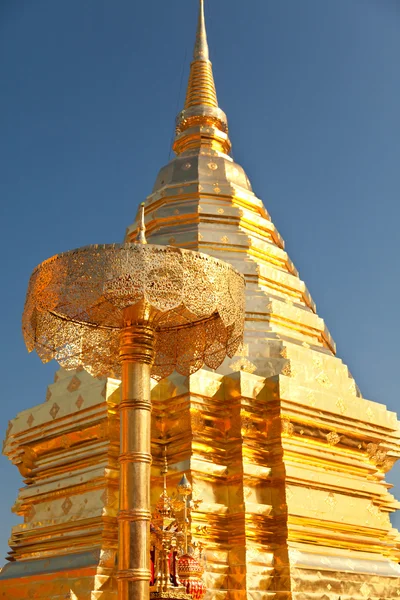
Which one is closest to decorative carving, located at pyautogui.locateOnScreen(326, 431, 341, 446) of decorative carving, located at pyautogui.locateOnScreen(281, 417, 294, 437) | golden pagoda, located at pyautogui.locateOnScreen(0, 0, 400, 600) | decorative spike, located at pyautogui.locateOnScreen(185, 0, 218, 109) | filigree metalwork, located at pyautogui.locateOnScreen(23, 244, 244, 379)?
golden pagoda, located at pyautogui.locateOnScreen(0, 0, 400, 600)

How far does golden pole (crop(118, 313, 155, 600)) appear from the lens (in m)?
6.79

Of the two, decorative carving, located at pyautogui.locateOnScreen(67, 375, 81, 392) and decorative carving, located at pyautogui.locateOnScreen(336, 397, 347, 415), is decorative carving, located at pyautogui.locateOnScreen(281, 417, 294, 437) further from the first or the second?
decorative carving, located at pyautogui.locateOnScreen(67, 375, 81, 392)

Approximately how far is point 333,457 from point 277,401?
1343 millimetres

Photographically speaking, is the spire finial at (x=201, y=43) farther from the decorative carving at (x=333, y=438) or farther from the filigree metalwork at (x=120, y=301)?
the filigree metalwork at (x=120, y=301)

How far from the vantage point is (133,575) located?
6758 mm

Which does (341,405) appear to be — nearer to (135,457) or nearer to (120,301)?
(120,301)

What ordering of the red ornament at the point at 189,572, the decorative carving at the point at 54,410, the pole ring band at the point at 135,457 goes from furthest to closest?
the decorative carving at the point at 54,410, the red ornament at the point at 189,572, the pole ring band at the point at 135,457

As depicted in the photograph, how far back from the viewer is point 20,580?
37.9 ft

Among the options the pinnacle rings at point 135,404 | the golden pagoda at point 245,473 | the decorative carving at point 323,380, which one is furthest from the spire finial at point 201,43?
the pinnacle rings at point 135,404

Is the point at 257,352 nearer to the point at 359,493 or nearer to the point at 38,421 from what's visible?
the point at 359,493

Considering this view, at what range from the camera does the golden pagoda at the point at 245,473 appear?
11.0 m

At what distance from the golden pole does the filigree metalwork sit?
417mm

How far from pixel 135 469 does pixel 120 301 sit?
1.40 metres

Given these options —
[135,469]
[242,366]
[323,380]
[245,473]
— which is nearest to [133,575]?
[135,469]
